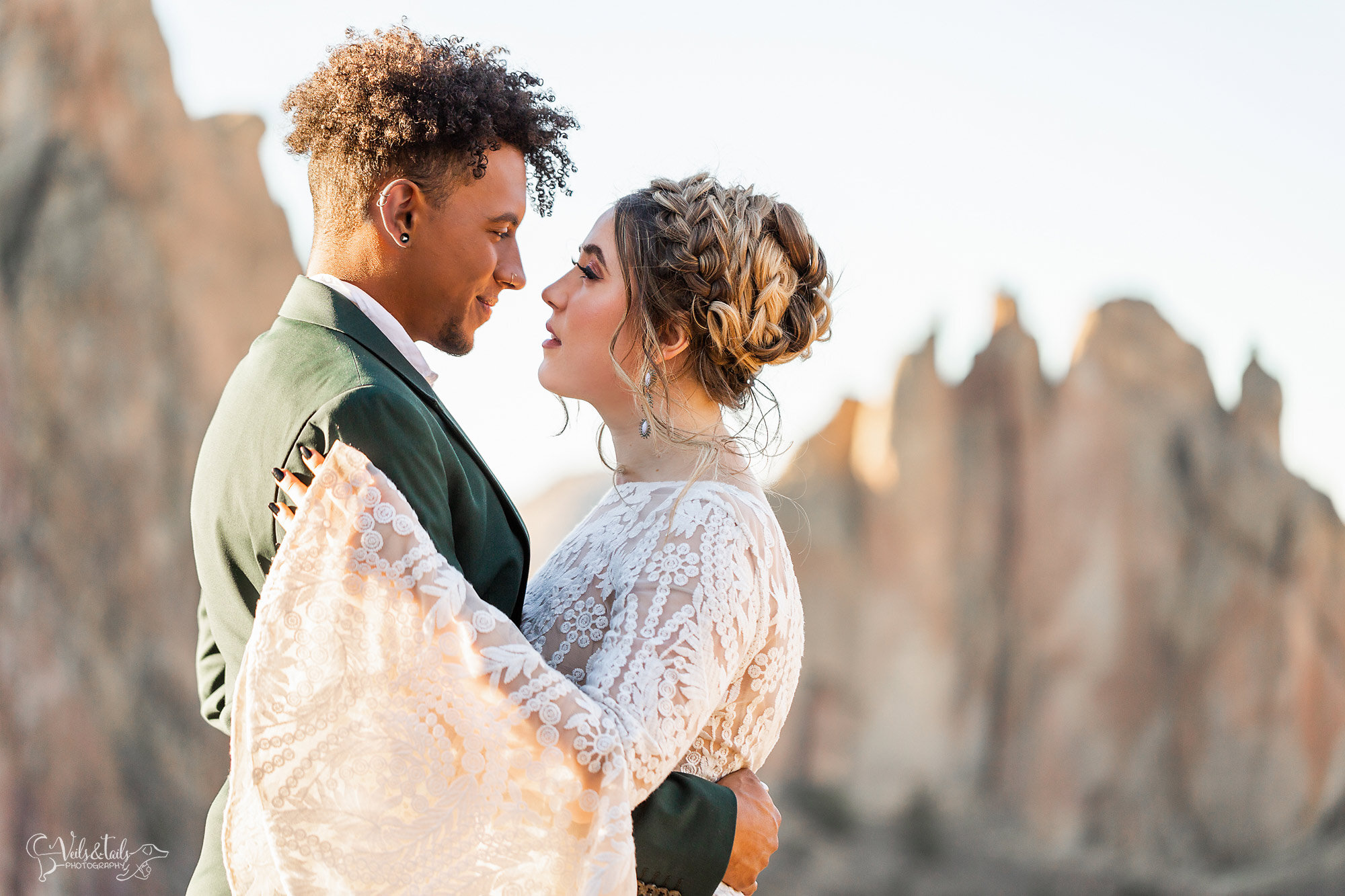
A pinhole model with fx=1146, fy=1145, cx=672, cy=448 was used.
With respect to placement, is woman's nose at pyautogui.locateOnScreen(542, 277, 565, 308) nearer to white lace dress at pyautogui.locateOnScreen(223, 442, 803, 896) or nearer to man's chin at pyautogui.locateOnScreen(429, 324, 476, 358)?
man's chin at pyautogui.locateOnScreen(429, 324, 476, 358)

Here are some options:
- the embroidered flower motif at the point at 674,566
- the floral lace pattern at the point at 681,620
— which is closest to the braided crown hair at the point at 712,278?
the floral lace pattern at the point at 681,620

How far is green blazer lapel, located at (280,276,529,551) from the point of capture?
2219 mm

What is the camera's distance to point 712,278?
9.11 feet

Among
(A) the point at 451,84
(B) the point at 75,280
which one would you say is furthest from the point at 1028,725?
(A) the point at 451,84

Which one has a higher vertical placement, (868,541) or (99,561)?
(868,541)

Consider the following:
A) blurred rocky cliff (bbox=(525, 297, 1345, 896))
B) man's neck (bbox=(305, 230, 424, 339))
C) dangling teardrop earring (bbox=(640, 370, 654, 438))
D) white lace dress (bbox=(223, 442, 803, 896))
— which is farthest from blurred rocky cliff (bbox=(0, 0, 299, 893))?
blurred rocky cliff (bbox=(525, 297, 1345, 896))

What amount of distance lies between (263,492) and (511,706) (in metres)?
0.60

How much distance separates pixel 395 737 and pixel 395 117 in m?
1.40

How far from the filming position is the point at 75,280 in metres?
11.5

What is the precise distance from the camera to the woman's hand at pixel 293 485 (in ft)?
6.26

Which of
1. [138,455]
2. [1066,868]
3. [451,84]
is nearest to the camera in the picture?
[451,84]

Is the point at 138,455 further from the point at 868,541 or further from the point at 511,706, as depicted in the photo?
the point at 868,541

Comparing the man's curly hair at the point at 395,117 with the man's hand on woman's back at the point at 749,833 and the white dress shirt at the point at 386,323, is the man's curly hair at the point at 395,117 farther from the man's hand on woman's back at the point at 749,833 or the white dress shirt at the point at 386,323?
the man's hand on woman's back at the point at 749,833

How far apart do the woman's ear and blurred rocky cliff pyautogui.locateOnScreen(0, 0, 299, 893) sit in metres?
9.28
